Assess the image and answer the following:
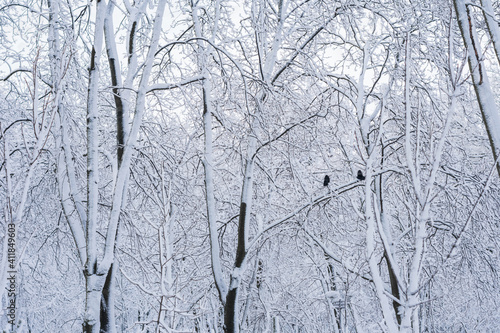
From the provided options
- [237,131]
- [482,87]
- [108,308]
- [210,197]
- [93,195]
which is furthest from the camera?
[237,131]

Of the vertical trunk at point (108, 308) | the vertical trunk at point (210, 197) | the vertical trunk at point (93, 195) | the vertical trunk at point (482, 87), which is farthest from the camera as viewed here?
the vertical trunk at point (210, 197)


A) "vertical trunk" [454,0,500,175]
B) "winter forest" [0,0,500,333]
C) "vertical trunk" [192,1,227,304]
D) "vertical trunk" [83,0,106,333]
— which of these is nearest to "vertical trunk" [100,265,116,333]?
"winter forest" [0,0,500,333]

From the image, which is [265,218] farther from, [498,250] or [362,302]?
[362,302]

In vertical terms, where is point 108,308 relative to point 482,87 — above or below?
below

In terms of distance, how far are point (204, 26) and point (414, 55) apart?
Result: 3068 millimetres

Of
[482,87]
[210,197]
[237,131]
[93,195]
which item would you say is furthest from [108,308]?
[482,87]

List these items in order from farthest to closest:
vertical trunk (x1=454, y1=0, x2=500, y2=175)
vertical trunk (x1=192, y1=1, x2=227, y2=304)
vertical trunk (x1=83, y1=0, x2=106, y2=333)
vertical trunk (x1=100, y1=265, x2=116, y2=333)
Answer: vertical trunk (x1=192, y1=1, x2=227, y2=304)
vertical trunk (x1=100, y1=265, x2=116, y2=333)
vertical trunk (x1=83, y1=0, x2=106, y2=333)
vertical trunk (x1=454, y1=0, x2=500, y2=175)

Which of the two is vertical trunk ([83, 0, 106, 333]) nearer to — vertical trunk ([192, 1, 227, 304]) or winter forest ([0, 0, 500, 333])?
winter forest ([0, 0, 500, 333])

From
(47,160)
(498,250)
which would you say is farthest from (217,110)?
(498,250)

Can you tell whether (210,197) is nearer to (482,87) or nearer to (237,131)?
(237,131)

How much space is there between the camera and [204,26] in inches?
235

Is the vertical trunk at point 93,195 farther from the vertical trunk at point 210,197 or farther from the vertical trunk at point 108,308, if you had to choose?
the vertical trunk at point 210,197

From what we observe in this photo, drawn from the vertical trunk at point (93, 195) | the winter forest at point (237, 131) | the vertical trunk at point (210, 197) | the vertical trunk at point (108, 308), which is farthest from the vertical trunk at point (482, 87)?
the vertical trunk at point (108, 308)

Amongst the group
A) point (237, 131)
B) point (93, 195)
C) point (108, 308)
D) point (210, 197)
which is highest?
point (237, 131)
